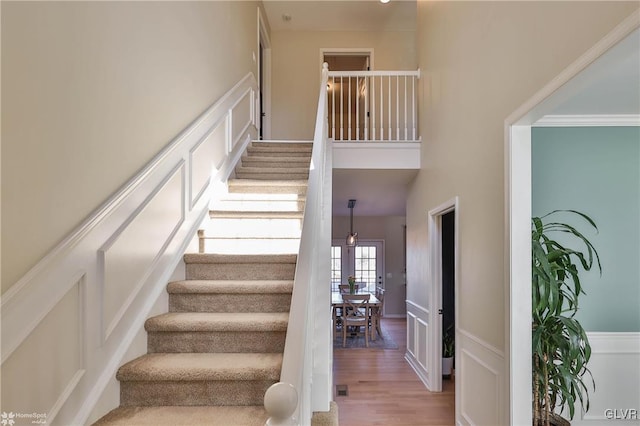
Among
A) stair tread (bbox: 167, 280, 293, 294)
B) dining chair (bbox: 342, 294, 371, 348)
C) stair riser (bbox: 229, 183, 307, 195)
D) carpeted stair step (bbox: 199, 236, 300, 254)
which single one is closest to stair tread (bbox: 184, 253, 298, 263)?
stair tread (bbox: 167, 280, 293, 294)

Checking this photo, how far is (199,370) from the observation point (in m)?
1.98

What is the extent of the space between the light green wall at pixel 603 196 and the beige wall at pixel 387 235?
7690mm

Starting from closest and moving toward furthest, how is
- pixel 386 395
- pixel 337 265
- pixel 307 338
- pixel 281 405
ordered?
pixel 281 405, pixel 307 338, pixel 386 395, pixel 337 265

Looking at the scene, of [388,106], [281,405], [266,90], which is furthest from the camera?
[266,90]

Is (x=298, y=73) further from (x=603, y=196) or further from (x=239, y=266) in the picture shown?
(x=239, y=266)

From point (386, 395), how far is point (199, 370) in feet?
10.6

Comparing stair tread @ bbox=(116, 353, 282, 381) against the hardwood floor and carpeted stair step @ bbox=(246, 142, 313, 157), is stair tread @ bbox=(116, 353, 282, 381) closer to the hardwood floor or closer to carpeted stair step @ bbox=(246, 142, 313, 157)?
the hardwood floor

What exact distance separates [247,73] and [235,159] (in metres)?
1.46

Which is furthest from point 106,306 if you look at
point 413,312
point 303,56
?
point 303,56

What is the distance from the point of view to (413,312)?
19.2 ft

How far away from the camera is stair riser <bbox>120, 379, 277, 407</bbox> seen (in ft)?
6.47

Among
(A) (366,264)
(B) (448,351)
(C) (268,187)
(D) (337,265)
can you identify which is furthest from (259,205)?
(A) (366,264)

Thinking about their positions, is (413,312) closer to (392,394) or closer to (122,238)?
(392,394)

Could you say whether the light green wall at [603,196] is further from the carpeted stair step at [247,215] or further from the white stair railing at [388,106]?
the white stair railing at [388,106]
